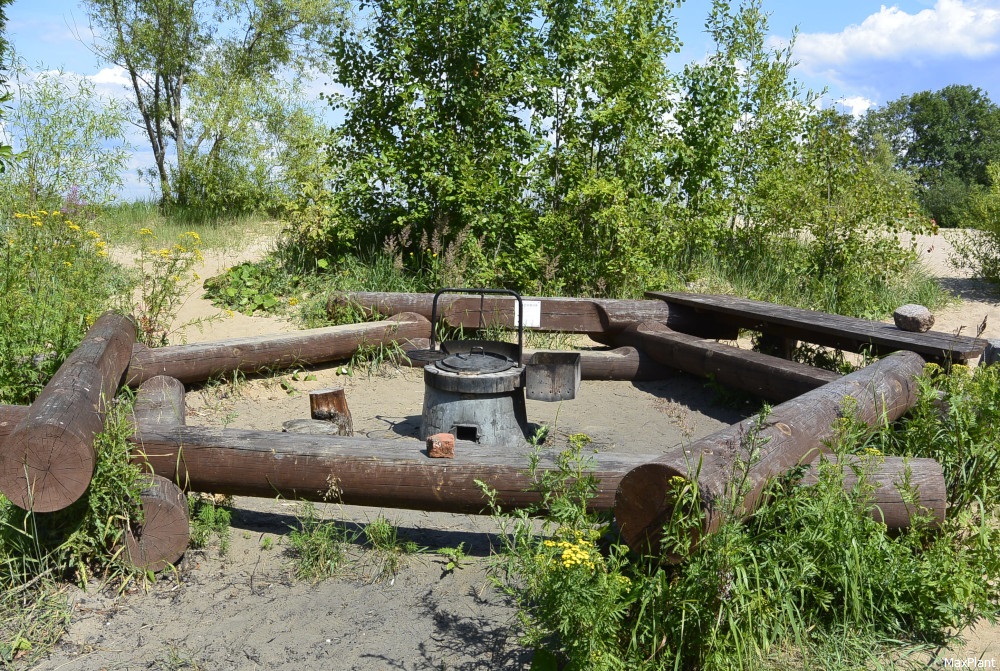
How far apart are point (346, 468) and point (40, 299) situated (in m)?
3.77

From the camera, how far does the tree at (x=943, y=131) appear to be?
36312 mm

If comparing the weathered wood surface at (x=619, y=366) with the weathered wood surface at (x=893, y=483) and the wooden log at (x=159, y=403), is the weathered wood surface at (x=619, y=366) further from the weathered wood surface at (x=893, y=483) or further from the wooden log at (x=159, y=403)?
A: the weathered wood surface at (x=893, y=483)

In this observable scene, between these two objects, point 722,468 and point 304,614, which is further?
point 304,614

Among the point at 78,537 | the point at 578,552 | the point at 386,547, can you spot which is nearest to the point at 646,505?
the point at 578,552

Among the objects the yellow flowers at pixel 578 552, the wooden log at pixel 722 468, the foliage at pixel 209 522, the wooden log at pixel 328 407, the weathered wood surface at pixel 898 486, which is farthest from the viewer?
the wooden log at pixel 328 407

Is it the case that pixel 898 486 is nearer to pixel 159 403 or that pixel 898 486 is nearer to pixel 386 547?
pixel 386 547

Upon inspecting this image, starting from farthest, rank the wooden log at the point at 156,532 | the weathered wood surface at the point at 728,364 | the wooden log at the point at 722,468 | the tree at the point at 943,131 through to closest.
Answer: the tree at the point at 943,131 → the weathered wood surface at the point at 728,364 → the wooden log at the point at 156,532 → the wooden log at the point at 722,468

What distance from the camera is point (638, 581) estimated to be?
9.98 ft

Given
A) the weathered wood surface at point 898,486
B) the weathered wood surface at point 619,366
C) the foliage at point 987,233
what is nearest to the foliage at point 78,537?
the weathered wood surface at point 898,486

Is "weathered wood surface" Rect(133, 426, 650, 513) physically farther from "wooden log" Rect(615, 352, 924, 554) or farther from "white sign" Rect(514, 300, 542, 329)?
"white sign" Rect(514, 300, 542, 329)

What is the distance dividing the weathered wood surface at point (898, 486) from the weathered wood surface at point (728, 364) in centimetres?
189

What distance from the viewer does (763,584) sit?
3.14 metres

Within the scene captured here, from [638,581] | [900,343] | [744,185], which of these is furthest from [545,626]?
[744,185]

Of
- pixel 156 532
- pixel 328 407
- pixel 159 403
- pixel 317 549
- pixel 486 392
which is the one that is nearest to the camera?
pixel 156 532
